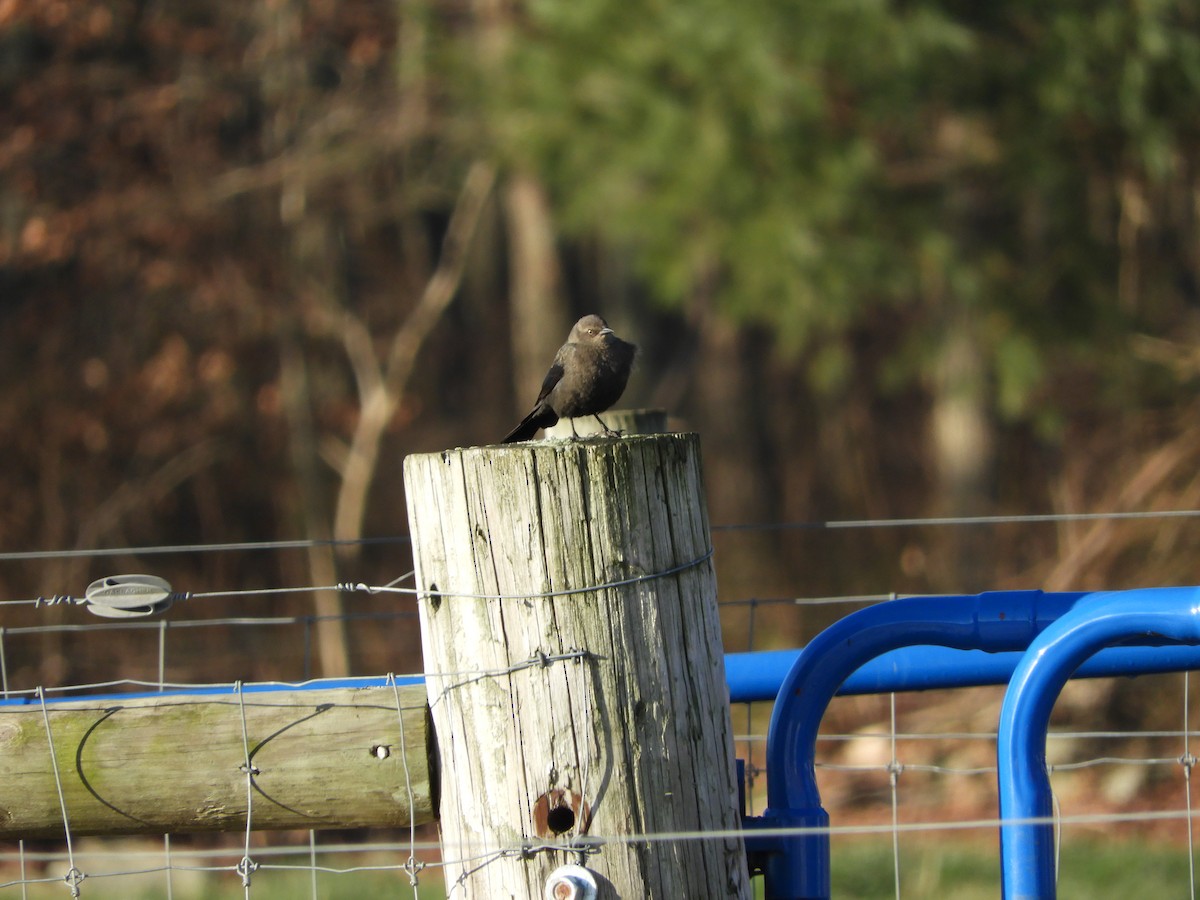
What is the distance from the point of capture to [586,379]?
429 centimetres

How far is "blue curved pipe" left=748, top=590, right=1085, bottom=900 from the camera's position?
2.00 meters

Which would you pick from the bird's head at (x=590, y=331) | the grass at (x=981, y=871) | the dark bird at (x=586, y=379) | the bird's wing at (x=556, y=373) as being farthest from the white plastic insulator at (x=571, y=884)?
the grass at (x=981, y=871)

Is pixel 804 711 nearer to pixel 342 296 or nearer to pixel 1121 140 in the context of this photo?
pixel 1121 140

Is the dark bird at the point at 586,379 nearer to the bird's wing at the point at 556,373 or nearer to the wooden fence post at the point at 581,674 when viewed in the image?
the bird's wing at the point at 556,373

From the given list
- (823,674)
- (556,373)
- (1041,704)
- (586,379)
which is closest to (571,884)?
(823,674)

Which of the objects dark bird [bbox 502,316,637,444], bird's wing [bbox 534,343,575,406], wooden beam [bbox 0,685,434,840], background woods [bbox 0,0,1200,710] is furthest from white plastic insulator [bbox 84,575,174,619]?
background woods [bbox 0,0,1200,710]

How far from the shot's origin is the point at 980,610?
2.16 m

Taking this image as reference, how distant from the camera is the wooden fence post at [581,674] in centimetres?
186

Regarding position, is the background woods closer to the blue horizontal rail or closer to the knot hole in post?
the blue horizontal rail

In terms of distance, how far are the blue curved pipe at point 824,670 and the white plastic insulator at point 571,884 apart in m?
0.33

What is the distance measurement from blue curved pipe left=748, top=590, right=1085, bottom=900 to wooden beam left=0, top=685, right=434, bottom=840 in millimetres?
558

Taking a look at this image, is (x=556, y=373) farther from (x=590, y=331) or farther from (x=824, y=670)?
(x=824, y=670)

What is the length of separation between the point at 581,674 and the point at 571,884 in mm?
300

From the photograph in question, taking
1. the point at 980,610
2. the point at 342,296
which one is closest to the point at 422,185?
the point at 342,296
